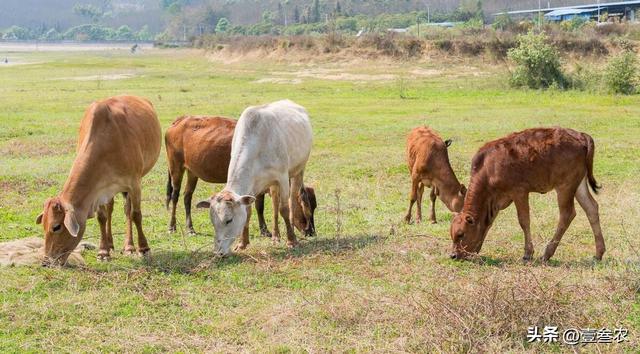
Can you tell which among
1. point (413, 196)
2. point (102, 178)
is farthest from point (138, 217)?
point (413, 196)

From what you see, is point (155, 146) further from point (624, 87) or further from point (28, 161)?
point (624, 87)

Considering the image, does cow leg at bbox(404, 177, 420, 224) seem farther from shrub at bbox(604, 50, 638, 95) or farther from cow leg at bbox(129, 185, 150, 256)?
shrub at bbox(604, 50, 638, 95)

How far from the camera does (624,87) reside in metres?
35.0

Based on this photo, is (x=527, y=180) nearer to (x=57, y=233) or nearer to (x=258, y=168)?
(x=258, y=168)

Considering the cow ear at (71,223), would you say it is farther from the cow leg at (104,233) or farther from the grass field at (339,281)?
the cow leg at (104,233)

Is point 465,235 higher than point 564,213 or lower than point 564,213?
lower

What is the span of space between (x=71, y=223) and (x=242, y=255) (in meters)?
2.24

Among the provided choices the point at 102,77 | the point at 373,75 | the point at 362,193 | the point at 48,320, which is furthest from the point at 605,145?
the point at 102,77

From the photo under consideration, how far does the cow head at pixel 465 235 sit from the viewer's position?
9.91 m

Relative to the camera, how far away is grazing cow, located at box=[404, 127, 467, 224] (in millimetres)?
13078

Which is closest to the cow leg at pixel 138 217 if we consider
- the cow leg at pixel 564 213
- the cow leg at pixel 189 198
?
the cow leg at pixel 189 198

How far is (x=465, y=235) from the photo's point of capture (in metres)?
9.95

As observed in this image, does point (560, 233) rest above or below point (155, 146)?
below

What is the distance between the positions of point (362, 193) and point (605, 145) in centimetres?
838
